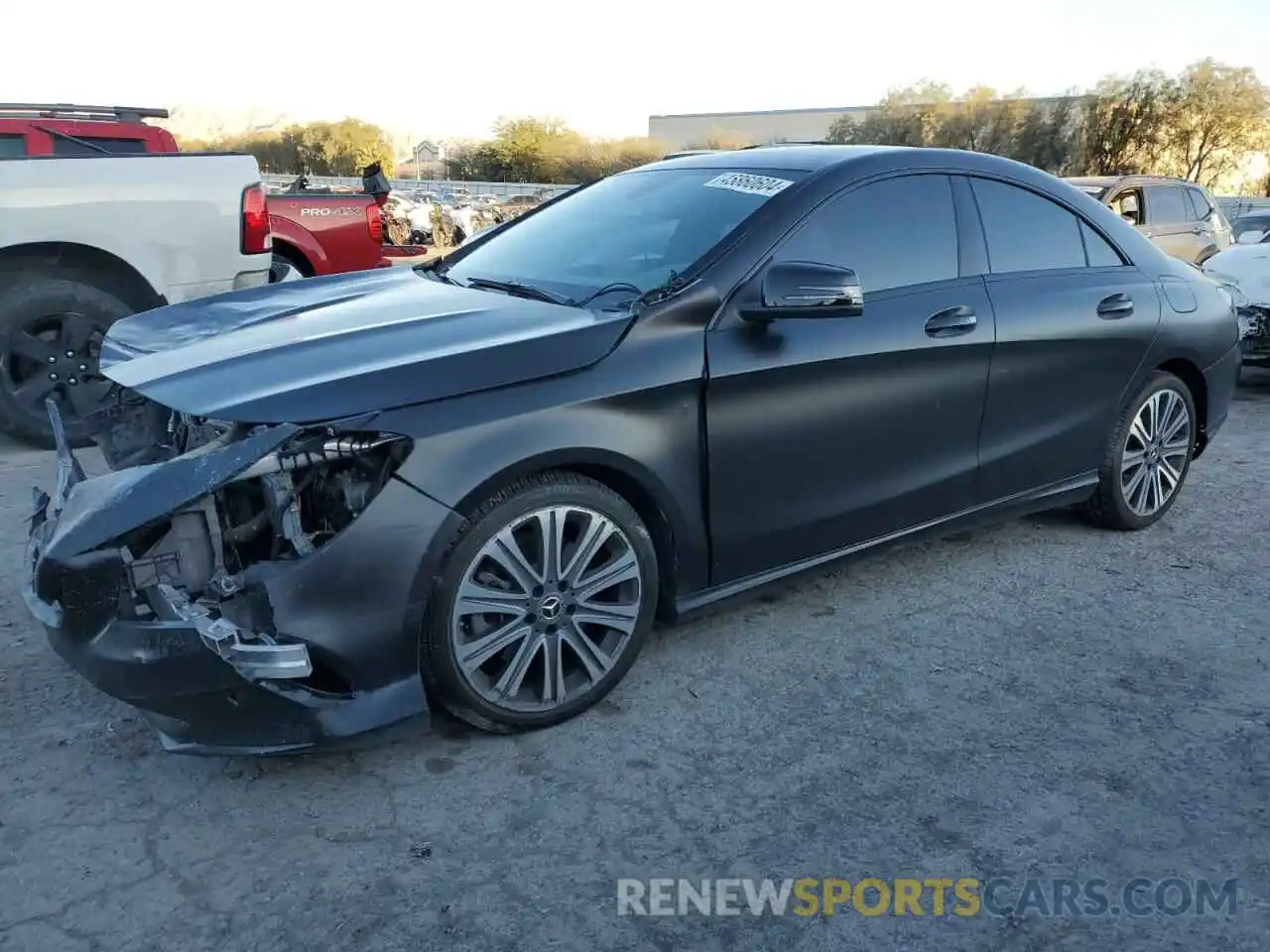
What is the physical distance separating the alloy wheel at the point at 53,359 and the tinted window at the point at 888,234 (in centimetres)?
418

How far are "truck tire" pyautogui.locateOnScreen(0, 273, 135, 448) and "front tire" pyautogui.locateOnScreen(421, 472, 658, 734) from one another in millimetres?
3856

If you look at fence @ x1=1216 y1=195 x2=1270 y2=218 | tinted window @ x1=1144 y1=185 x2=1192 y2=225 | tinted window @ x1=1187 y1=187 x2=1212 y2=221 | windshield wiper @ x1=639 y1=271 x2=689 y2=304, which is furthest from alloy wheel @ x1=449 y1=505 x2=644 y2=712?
fence @ x1=1216 y1=195 x2=1270 y2=218

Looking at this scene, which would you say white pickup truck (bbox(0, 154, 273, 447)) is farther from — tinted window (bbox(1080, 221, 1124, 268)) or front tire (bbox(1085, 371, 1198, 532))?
front tire (bbox(1085, 371, 1198, 532))

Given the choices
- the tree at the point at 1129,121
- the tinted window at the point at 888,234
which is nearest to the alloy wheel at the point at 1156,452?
the tinted window at the point at 888,234

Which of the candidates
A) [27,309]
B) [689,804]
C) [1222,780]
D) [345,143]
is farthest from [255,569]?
[345,143]

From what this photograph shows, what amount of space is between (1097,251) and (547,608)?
2.98 metres

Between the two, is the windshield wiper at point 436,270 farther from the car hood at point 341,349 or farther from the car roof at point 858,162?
the car roof at point 858,162

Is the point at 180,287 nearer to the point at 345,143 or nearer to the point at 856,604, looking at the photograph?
the point at 856,604

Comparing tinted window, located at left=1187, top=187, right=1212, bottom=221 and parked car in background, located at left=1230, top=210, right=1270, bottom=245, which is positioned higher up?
tinted window, located at left=1187, top=187, right=1212, bottom=221

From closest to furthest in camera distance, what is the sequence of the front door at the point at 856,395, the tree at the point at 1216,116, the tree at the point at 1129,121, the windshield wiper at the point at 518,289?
1. the front door at the point at 856,395
2. the windshield wiper at the point at 518,289
3. the tree at the point at 1216,116
4. the tree at the point at 1129,121

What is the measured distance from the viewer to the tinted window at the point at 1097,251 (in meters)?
4.45

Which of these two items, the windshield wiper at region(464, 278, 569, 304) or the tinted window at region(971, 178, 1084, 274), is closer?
the windshield wiper at region(464, 278, 569, 304)

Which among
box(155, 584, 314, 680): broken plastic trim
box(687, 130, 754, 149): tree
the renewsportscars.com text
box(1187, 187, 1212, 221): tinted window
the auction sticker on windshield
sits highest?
box(687, 130, 754, 149): tree

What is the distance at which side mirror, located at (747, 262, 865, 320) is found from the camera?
10.5ft
